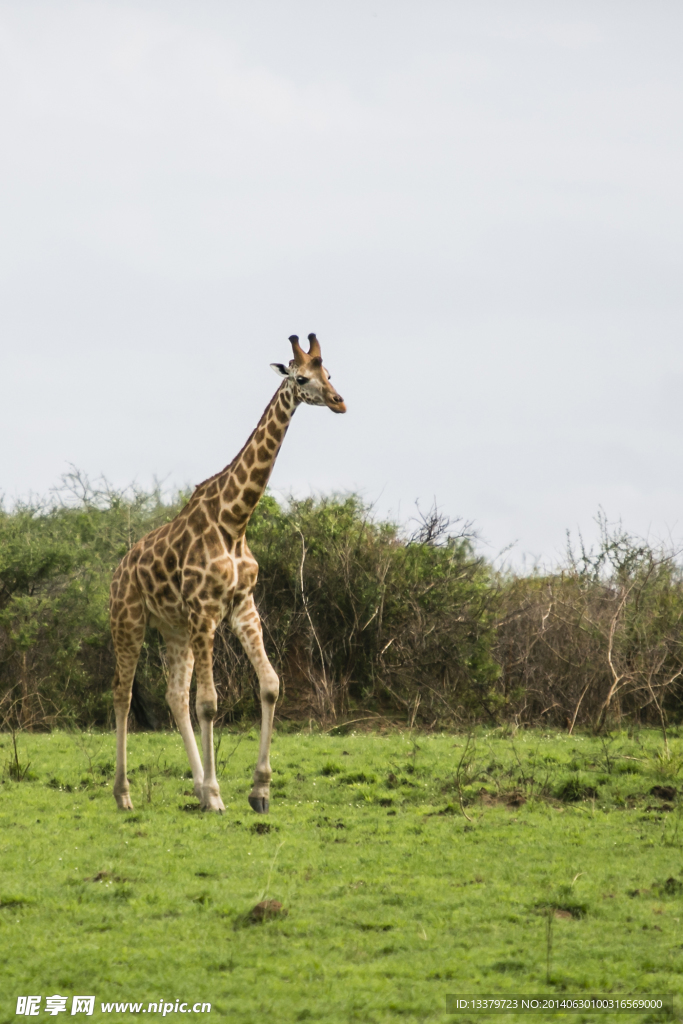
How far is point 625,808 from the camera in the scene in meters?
9.96

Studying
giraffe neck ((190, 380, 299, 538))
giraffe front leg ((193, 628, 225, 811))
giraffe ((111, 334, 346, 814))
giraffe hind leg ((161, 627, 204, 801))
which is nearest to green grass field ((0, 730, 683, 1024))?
giraffe front leg ((193, 628, 225, 811))

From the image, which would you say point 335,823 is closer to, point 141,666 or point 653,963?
point 653,963

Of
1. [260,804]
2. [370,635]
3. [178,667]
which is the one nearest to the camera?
[260,804]

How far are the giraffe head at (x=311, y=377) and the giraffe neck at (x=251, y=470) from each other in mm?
156

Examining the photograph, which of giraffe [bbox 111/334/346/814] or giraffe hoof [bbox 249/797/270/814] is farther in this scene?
giraffe [bbox 111/334/346/814]

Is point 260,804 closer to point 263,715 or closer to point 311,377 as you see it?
point 263,715

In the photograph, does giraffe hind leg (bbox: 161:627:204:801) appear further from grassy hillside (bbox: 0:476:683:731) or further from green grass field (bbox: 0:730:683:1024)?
grassy hillside (bbox: 0:476:683:731)

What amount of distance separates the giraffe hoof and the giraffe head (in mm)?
3684

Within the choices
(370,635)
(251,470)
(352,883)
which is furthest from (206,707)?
(370,635)

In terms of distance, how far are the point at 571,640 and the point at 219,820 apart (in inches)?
383

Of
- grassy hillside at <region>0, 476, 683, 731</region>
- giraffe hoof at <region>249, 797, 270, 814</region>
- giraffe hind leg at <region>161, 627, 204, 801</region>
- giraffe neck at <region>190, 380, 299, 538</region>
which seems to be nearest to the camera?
giraffe hoof at <region>249, 797, 270, 814</region>

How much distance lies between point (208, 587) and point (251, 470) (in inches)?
51.0

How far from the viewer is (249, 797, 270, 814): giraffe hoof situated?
31.8 feet

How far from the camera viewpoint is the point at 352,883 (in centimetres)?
746
